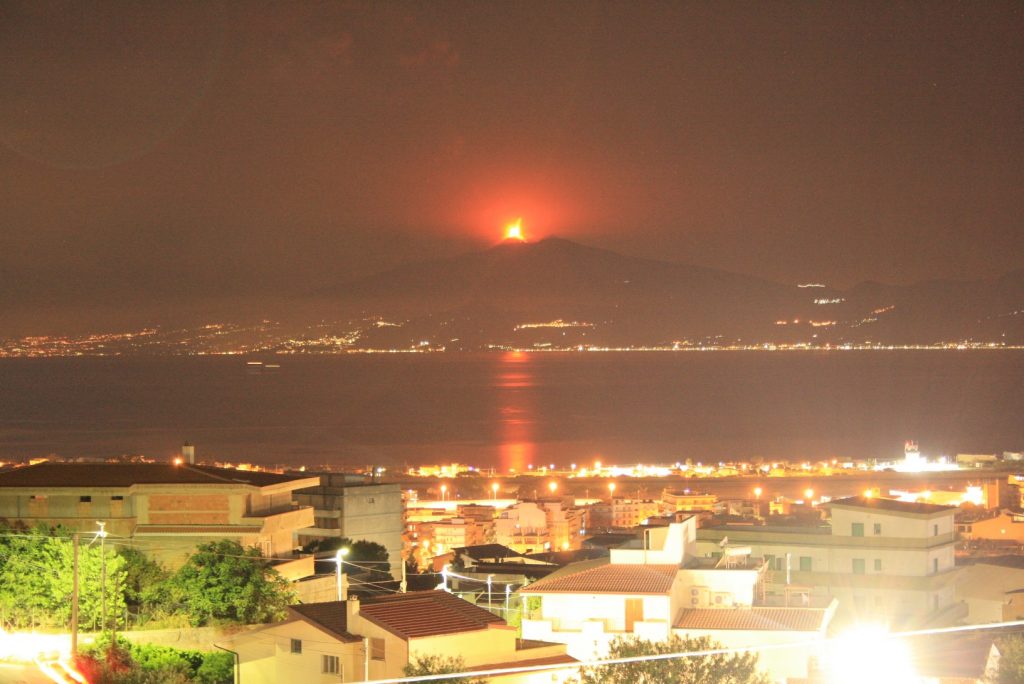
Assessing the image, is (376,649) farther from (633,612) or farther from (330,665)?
(633,612)

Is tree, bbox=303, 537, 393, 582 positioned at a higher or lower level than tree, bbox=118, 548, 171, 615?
lower

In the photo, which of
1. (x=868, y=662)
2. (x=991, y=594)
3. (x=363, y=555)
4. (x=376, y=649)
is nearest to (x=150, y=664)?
(x=376, y=649)

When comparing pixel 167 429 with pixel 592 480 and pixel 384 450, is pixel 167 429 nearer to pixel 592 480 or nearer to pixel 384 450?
pixel 384 450

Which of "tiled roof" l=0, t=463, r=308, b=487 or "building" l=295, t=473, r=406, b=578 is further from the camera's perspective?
"building" l=295, t=473, r=406, b=578

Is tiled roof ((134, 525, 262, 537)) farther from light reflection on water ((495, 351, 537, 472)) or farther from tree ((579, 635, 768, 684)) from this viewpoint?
light reflection on water ((495, 351, 537, 472))

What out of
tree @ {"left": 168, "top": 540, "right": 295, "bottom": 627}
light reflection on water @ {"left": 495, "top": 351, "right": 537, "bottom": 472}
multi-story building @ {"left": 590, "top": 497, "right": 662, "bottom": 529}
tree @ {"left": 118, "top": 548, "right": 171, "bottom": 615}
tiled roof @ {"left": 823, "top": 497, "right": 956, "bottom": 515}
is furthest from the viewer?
light reflection on water @ {"left": 495, "top": 351, "right": 537, "bottom": 472}

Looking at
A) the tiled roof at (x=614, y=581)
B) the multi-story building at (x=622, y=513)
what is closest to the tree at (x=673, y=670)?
the tiled roof at (x=614, y=581)

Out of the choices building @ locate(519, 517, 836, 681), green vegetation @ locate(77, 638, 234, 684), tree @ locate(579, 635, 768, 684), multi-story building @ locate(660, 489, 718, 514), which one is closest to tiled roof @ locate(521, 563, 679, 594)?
building @ locate(519, 517, 836, 681)
